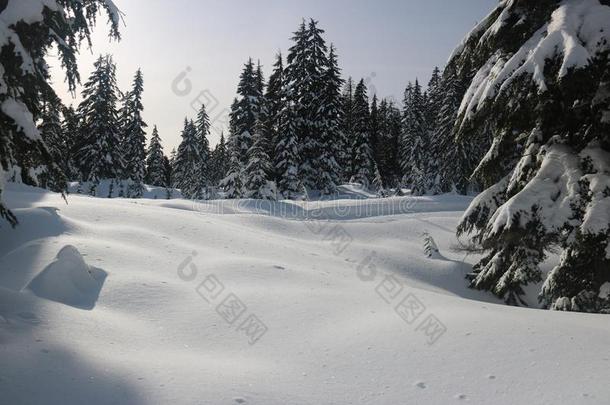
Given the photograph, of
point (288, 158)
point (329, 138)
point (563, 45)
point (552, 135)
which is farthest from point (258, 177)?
point (563, 45)

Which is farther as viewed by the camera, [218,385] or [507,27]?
[507,27]

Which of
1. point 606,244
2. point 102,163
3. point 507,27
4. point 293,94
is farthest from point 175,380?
point 102,163

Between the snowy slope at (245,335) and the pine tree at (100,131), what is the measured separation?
30.5 m

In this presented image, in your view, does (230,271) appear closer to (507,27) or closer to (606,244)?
(606,244)

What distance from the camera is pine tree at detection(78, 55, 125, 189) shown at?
36469 mm

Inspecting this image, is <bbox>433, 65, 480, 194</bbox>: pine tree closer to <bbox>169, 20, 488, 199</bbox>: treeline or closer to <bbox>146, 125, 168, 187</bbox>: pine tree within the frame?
<bbox>169, 20, 488, 199</bbox>: treeline

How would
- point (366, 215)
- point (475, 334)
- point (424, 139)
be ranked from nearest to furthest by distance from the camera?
point (475, 334), point (366, 215), point (424, 139)

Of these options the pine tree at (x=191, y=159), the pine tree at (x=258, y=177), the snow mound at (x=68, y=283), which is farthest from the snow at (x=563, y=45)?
the pine tree at (x=191, y=159)

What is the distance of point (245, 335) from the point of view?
506cm

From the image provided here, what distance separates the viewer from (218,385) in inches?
147

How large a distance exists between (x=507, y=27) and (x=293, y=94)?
25306 millimetres

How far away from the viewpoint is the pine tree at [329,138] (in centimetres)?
3142

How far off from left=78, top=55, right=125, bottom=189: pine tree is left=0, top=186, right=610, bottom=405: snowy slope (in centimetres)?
3048

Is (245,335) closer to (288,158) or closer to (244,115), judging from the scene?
(288,158)
